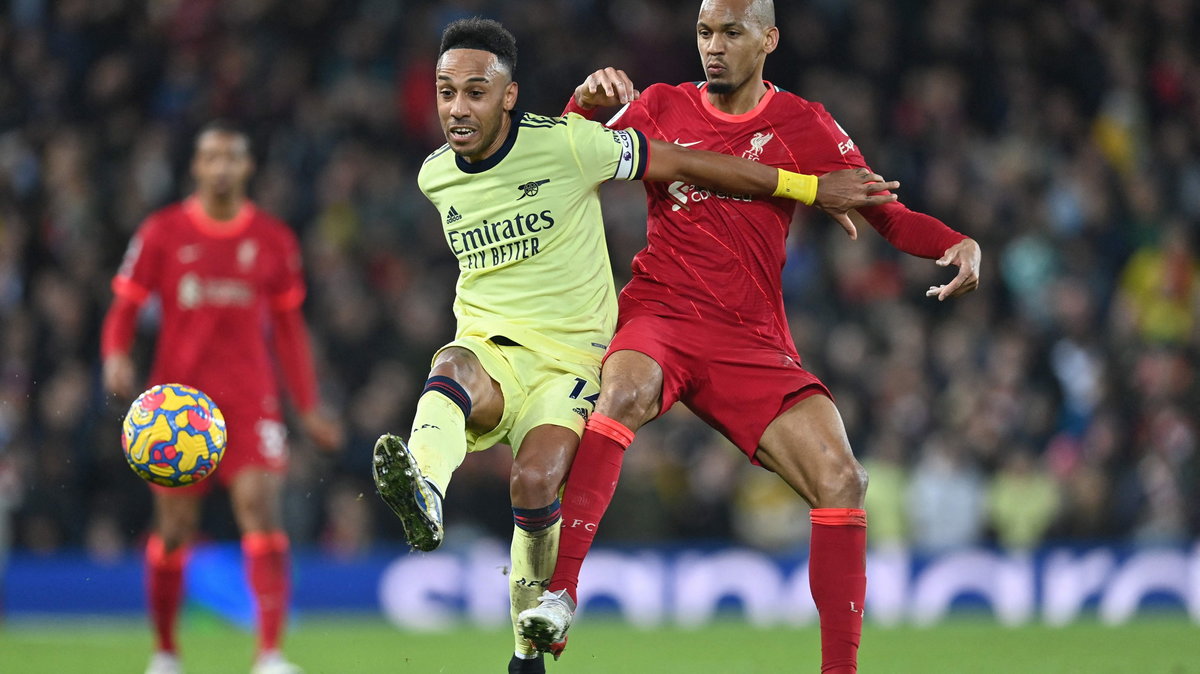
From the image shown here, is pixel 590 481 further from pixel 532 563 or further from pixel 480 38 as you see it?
pixel 480 38

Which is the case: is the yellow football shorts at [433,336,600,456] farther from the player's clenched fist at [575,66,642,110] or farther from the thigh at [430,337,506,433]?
the player's clenched fist at [575,66,642,110]

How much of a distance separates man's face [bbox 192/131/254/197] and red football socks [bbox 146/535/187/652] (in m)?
1.93

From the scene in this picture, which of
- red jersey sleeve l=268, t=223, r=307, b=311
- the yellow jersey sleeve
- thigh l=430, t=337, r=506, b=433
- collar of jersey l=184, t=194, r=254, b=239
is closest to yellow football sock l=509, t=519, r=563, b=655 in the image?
thigh l=430, t=337, r=506, b=433

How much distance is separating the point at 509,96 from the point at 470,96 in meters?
0.21

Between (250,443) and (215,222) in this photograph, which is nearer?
(250,443)

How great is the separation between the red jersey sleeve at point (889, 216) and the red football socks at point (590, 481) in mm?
1362

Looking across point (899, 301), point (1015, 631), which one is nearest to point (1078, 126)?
point (899, 301)

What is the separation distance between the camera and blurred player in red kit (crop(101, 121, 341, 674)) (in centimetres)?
840

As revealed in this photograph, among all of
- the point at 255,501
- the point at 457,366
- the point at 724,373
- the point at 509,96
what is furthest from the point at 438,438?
the point at 255,501

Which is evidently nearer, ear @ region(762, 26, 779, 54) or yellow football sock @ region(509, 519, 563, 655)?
yellow football sock @ region(509, 519, 563, 655)

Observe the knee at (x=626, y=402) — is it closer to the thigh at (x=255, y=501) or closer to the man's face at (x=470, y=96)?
the man's face at (x=470, y=96)

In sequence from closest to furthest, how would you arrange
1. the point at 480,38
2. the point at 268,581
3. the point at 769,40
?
the point at 480,38
the point at 769,40
the point at 268,581

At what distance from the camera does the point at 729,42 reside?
20.2ft

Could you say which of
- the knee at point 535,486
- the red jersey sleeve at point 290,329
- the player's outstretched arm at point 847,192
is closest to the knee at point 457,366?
the knee at point 535,486
